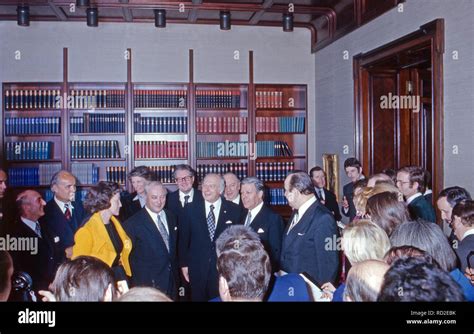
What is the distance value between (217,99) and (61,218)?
3.71 metres

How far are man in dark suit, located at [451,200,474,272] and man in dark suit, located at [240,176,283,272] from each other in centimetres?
128

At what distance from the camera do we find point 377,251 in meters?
2.25

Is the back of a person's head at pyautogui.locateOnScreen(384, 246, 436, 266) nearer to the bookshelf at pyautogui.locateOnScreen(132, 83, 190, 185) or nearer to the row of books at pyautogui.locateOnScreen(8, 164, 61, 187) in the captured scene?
the bookshelf at pyautogui.locateOnScreen(132, 83, 190, 185)

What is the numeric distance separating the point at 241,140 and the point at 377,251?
17.4 feet

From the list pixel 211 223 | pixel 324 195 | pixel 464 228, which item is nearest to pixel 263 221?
pixel 211 223

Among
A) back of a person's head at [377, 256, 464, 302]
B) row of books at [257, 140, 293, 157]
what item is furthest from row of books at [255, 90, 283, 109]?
back of a person's head at [377, 256, 464, 302]

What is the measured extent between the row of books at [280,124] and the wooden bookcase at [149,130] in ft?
0.05

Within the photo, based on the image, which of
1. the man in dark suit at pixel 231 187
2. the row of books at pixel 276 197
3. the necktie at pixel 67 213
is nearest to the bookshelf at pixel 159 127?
the row of books at pixel 276 197

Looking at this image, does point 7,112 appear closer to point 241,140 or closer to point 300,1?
point 241,140

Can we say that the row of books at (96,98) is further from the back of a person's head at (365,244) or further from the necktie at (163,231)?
the back of a person's head at (365,244)

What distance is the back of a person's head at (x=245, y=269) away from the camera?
1.88 meters

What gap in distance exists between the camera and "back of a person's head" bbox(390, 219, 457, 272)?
219 centimetres

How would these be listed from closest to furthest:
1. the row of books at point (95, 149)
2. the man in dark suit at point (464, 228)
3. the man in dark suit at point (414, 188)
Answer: the man in dark suit at point (464, 228), the man in dark suit at point (414, 188), the row of books at point (95, 149)

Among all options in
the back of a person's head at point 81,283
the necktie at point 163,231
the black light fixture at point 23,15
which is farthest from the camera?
the black light fixture at point 23,15
